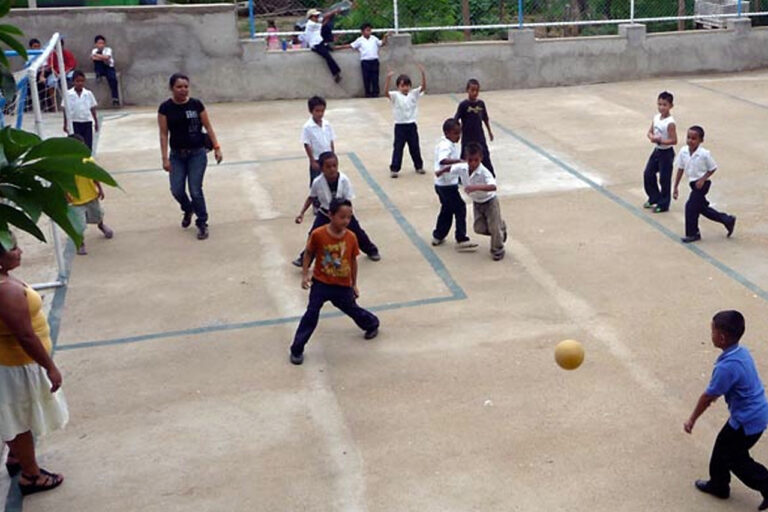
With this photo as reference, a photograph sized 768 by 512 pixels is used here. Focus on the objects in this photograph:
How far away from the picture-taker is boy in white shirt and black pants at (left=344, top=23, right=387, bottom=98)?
18375mm

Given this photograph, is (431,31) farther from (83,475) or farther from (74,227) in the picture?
(74,227)

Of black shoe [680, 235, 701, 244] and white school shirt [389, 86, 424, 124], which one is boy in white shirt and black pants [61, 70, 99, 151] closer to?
white school shirt [389, 86, 424, 124]

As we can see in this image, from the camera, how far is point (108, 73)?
1792 centimetres

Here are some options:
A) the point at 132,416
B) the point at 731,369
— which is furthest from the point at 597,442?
the point at 132,416

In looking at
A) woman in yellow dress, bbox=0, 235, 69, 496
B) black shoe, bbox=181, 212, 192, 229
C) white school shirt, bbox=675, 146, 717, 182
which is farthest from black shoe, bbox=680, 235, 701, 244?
woman in yellow dress, bbox=0, 235, 69, 496

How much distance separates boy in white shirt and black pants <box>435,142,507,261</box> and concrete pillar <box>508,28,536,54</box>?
406 inches

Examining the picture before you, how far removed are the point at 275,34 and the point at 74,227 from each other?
676 inches

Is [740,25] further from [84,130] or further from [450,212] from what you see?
[84,130]

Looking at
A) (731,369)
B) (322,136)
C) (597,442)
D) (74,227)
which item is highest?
(74,227)

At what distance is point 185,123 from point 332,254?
3.80 meters

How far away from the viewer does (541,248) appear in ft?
32.9

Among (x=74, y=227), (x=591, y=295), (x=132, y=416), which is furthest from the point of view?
(x=591, y=295)

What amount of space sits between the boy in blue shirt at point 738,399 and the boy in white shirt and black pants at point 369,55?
45.7ft

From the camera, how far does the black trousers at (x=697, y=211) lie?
32.0 feet
